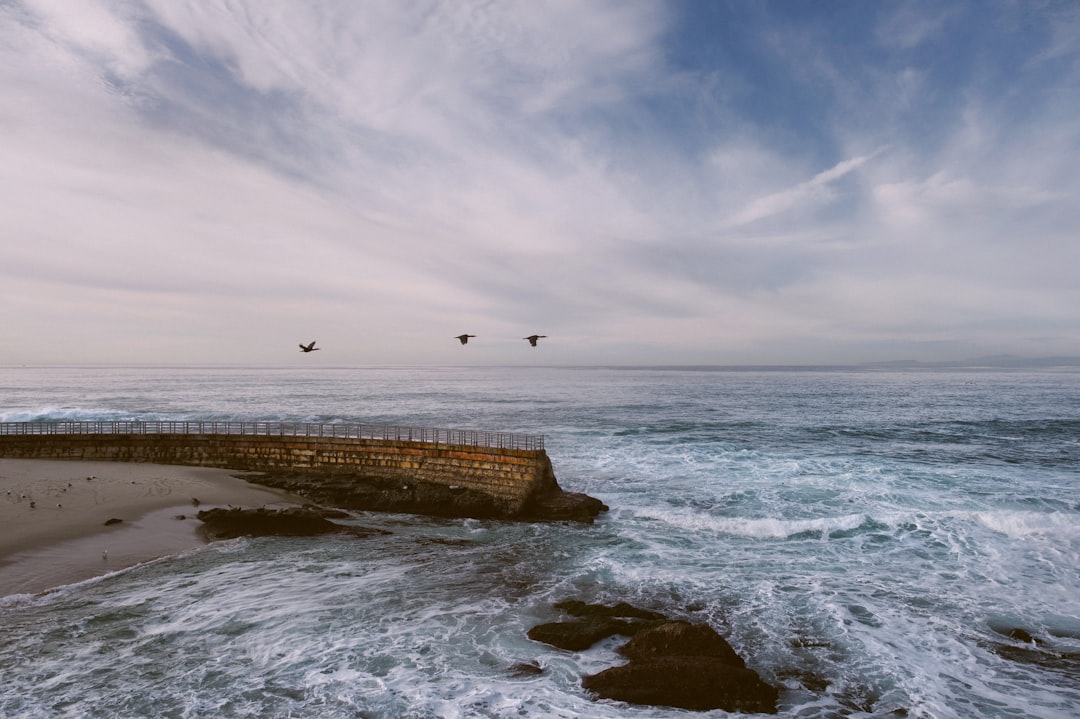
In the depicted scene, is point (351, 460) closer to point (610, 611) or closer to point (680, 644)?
point (610, 611)

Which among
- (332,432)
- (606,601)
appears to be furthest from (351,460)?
(606,601)

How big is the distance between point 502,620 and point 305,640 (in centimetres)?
412

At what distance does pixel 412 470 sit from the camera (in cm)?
2664

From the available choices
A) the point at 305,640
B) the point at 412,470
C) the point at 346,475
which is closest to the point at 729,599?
the point at 305,640

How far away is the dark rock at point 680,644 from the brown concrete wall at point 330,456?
1197 cm

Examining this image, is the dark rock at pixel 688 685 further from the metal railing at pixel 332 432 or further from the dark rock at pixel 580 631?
the metal railing at pixel 332 432

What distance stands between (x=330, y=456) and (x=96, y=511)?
938 cm

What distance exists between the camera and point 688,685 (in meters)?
10.1

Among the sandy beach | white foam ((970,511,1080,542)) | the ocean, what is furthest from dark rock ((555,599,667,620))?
white foam ((970,511,1080,542))

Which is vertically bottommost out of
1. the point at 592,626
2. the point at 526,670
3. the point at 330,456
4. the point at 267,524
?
the point at 526,670

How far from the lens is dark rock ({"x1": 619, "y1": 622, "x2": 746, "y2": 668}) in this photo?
10.9 m

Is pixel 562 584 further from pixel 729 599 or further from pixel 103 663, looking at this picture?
pixel 103 663

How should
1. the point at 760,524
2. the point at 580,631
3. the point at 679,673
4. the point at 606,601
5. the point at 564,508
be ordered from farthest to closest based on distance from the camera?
the point at 564,508, the point at 760,524, the point at 606,601, the point at 580,631, the point at 679,673

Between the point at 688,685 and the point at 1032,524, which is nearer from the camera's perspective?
the point at 688,685
